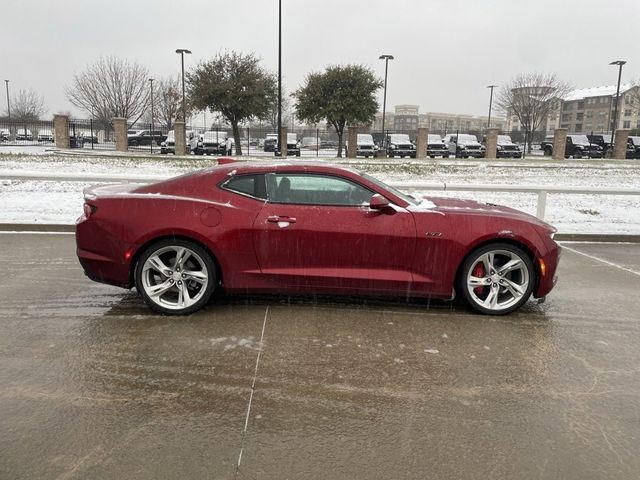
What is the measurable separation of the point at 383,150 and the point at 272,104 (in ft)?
27.5

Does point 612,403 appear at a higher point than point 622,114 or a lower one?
lower

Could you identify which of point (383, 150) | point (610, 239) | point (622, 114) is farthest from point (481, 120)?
point (610, 239)

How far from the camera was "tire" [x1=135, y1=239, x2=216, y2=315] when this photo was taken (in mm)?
4852

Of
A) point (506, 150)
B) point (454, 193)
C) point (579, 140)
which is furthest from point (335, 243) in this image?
point (579, 140)

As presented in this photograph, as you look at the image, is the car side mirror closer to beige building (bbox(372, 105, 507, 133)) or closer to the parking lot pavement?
the parking lot pavement

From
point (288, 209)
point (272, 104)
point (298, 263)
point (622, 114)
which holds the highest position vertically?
point (622, 114)

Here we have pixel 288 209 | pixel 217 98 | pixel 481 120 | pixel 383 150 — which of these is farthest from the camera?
pixel 481 120

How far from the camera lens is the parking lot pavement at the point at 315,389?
2781 mm

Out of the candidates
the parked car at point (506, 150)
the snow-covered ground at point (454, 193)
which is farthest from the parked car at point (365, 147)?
the snow-covered ground at point (454, 193)

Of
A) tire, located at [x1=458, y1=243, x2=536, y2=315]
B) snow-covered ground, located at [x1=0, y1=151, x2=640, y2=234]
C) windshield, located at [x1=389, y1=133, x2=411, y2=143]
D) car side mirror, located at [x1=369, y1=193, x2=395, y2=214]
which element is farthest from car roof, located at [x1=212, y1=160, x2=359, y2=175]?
windshield, located at [x1=389, y1=133, x2=411, y2=143]

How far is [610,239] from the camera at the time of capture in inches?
373

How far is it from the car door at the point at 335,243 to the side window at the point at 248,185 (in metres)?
0.09

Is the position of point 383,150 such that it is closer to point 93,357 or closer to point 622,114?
point 93,357

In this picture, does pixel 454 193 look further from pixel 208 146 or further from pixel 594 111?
pixel 594 111
